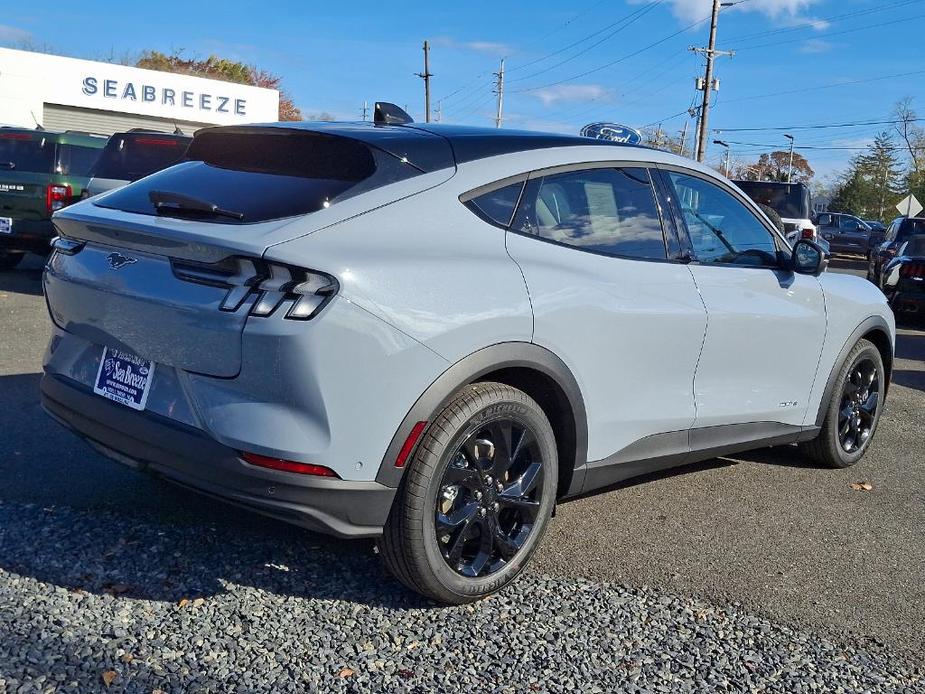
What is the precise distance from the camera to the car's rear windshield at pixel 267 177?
3.25 metres

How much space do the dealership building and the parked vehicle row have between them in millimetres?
21209

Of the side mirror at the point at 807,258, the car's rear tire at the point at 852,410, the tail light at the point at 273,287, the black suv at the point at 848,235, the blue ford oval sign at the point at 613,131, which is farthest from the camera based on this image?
the black suv at the point at 848,235

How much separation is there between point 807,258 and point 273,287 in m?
3.08

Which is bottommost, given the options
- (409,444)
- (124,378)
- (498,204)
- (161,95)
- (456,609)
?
(456,609)

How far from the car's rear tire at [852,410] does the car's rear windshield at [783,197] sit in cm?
1174

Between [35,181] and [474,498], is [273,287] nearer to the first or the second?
[474,498]

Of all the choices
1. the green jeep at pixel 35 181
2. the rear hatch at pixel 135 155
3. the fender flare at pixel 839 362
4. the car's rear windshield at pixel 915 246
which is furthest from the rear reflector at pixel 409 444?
the car's rear windshield at pixel 915 246

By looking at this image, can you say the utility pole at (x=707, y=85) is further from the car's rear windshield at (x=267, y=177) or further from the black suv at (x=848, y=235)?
the car's rear windshield at (x=267, y=177)

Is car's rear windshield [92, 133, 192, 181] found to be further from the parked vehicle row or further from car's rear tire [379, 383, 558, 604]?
car's rear tire [379, 383, 558, 604]

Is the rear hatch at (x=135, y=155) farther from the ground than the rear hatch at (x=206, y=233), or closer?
farther from the ground

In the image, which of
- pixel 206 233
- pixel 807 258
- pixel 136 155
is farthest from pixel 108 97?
pixel 206 233

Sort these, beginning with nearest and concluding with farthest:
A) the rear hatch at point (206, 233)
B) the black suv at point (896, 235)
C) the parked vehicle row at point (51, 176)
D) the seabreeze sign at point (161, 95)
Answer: the rear hatch at point (206, 233), the parked vehicle row at point (51, 176), the black suv at point (896, 235), the seabreeze sign at point (161, 95)

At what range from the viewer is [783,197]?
56.5 feet

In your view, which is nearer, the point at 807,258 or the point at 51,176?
the point at 807,258
